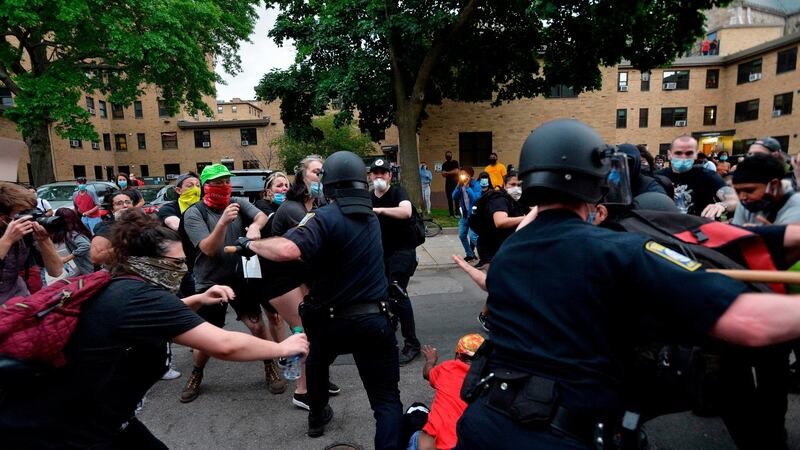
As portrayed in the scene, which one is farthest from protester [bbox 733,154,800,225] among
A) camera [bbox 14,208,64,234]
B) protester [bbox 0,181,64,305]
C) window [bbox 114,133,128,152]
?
window [bbox 114,133,128,152]

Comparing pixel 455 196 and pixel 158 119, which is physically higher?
pixel 158 119

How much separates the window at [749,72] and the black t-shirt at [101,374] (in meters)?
39.4

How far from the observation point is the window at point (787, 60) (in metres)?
27.2

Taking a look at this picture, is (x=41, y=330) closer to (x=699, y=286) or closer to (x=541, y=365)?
(x=541, y=365)

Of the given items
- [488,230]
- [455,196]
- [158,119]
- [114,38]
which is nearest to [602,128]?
[455,196]

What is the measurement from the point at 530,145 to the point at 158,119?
41.5 metres

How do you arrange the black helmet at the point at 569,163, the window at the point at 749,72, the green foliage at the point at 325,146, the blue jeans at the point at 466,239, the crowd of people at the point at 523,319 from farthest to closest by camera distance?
1. the green foliage at the point at 325,146
2. the window at the point at 749,72
3. the blue jeans at the point at 466,239
4. the black helmet at the point at 569,163
5. the crowd of people at the point at 523,319

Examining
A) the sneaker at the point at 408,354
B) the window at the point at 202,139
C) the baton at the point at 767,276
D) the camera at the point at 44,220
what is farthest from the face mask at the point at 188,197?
the window at the point at 202,139

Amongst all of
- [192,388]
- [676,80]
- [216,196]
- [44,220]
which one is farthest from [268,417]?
[676,80]

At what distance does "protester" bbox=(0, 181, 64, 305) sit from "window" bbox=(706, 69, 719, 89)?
1572 inches

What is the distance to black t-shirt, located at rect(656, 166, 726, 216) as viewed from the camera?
4.42m

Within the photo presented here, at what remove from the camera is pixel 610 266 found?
1265 mm

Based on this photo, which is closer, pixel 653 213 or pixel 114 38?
pixel 653 213

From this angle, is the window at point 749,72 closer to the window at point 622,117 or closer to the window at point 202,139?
the window at point 622,117
